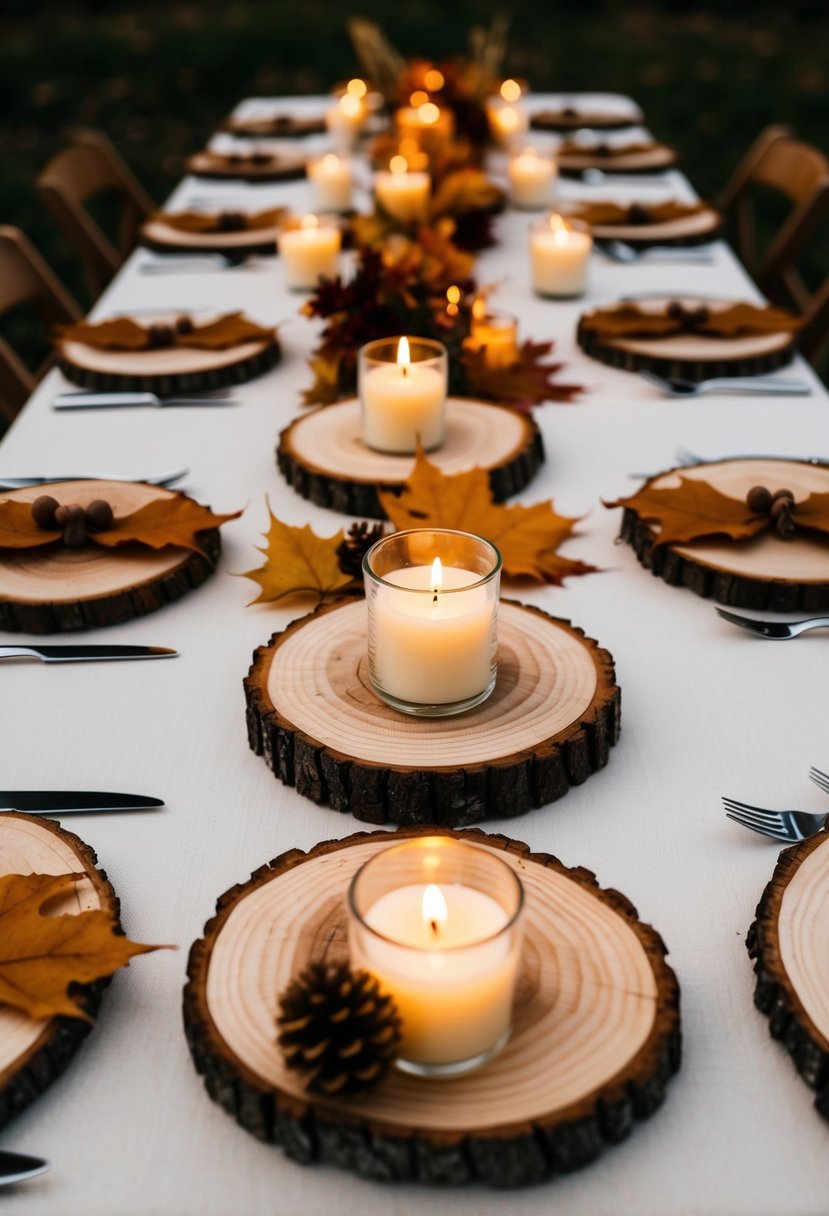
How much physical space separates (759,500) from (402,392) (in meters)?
0.41

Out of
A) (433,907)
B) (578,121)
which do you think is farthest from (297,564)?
(578,121)

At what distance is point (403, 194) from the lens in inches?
94.2

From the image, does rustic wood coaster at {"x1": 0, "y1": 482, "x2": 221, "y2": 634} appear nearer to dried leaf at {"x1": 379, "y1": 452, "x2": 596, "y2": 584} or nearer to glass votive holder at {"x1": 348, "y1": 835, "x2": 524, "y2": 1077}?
dried leaf at {"x1": 379, "y1": 452, "x2": 596, "y2": 584}

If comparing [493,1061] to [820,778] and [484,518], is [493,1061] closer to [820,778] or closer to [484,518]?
[820,778]

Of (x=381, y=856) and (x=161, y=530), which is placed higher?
(x=381, y=856)

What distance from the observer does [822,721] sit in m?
1.05

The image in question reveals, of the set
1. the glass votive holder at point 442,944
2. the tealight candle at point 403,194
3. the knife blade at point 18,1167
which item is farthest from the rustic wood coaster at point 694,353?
the knife blade at point 18,1167

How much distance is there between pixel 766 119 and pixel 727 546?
5.60 metres

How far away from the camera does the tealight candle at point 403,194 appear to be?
2387mm

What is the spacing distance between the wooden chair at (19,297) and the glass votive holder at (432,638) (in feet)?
4.01

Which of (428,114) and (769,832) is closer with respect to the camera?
(769,832)

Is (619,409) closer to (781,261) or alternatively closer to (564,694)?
(564,694)

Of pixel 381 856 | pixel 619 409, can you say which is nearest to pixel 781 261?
pixel 619 409

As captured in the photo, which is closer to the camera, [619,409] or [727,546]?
[727,546]
